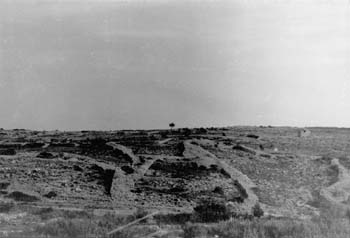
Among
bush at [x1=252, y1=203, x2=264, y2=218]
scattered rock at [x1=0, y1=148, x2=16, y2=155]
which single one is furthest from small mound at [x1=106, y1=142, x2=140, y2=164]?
bush at [x1=252, y1=203, x2=264, y2=218]

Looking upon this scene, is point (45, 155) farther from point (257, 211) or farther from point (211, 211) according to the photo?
point (257, 211)

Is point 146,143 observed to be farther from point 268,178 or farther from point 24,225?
point 24,225

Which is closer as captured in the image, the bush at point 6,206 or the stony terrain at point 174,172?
the bush at point 6,206

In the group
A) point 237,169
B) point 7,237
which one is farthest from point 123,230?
point 237,169

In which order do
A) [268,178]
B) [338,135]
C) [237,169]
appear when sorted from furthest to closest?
[338,135] < [237,169] < [268,178]

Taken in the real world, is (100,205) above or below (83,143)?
below

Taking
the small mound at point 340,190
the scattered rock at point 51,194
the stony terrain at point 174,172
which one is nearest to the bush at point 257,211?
the stony terrain at point 174,172

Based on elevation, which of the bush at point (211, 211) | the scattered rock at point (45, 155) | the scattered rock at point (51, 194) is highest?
the scattered rock at point (45, 155)

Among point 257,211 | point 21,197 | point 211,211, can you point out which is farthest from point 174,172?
point 21,197

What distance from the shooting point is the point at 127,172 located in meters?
24.9

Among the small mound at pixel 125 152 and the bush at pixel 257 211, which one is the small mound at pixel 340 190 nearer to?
the bush at pixel 257 211

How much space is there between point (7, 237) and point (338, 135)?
31892 mm

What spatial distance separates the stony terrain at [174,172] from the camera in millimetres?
19453

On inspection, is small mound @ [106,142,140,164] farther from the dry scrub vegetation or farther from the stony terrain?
the dry scrub vegetation
